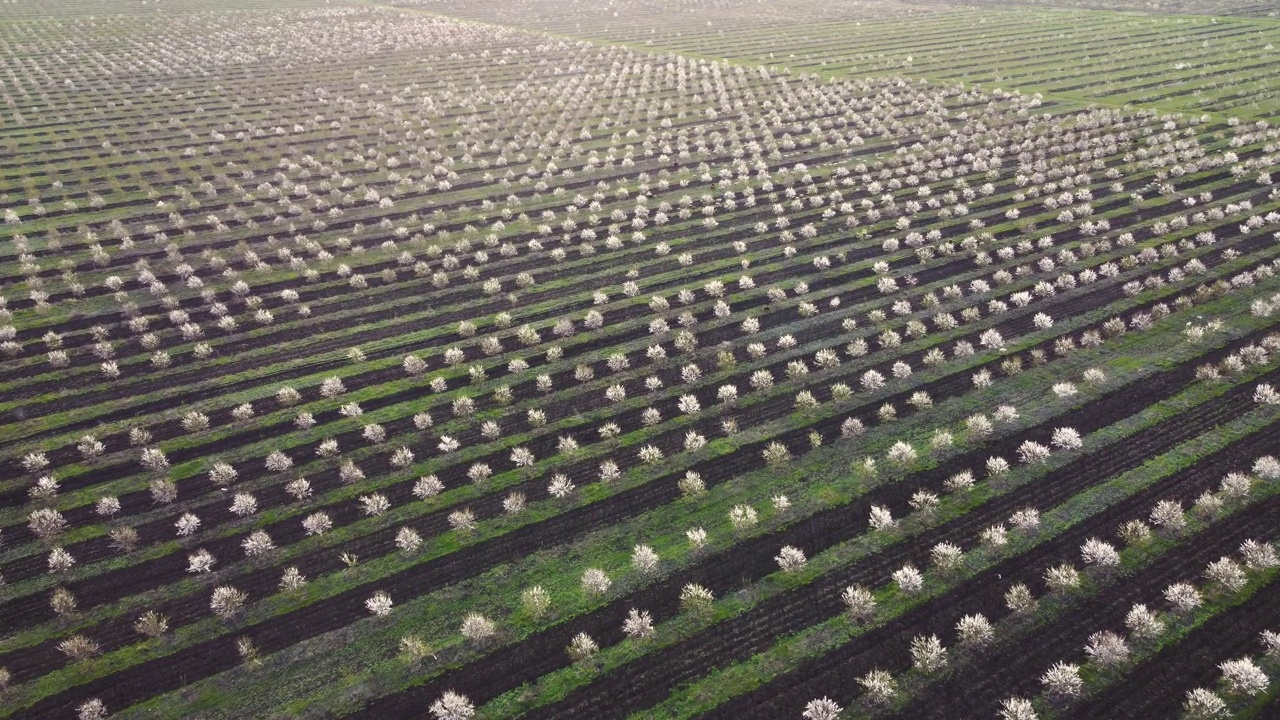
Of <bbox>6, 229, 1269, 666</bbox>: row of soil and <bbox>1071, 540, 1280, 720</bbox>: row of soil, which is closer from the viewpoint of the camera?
<bbox>1071, 540, 1280, 720</bbox>: row of soil

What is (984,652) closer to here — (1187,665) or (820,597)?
(820,597)

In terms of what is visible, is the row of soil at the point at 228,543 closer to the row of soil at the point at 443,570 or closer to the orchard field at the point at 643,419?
the orchard field at the point at 643,419

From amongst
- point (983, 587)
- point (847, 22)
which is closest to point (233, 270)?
point (983, 587)

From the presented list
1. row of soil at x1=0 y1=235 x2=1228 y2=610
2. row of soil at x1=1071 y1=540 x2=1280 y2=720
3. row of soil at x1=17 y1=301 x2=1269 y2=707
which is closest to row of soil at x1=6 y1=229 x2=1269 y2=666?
row of soil at x1=0 y1=235 x2=1228 y2=610

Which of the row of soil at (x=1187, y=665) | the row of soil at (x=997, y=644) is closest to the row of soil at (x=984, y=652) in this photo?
the row of soil at (x=997, y=644)

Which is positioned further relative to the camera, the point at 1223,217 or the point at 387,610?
the point at 1223,217

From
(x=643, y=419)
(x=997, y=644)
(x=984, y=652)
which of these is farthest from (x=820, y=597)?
(x=643, y=419)

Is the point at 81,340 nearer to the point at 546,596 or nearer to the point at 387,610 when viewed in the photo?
the point at 387,610

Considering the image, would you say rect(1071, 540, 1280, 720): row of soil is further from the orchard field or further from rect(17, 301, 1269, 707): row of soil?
rect(17, 301, 1269, 707): row of soil
